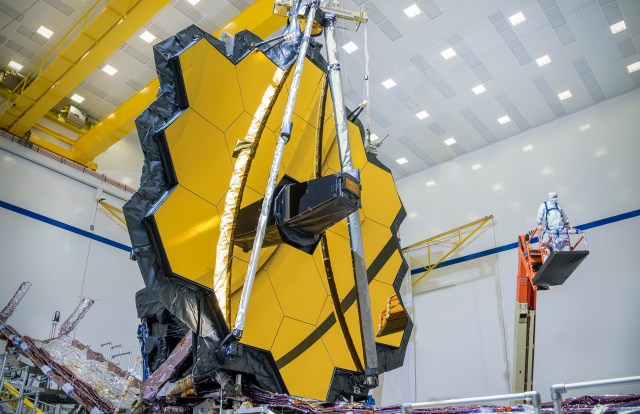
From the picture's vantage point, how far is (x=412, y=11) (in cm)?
1527

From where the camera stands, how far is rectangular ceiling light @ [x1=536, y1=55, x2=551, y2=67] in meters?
16.7

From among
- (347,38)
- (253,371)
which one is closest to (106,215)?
(347,38)

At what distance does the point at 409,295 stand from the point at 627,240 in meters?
7.79

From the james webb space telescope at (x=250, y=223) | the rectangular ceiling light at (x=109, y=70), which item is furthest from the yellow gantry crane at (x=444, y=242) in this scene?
the rectangular ceiling light at (x=109, y=70)

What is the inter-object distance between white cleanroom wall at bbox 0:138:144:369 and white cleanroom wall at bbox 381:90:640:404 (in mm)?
10516

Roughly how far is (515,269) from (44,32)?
672 inches

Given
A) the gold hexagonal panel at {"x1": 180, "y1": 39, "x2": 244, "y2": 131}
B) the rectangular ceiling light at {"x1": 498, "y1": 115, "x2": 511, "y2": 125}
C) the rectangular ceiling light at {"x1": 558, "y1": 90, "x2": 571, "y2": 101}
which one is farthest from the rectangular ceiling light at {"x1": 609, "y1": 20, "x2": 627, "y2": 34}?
the gold hexagonal panel at {"x1": 180, "y1": 39, "x2": 244, "y2": 131}

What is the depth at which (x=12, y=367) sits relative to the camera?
1198 centimetres

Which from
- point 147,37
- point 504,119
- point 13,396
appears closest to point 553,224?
point 504,119

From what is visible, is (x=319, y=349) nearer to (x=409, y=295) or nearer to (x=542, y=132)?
(x=409, y=295)

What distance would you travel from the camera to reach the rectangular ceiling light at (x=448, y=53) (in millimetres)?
16594

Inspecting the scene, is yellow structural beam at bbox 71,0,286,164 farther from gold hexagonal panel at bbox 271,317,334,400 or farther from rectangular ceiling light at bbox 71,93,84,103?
gold hexagonal panel at bbox 271,317,334,400

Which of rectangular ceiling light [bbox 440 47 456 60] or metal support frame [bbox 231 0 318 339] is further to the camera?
rectangular ceiling light [bbox 440 47 456 60]

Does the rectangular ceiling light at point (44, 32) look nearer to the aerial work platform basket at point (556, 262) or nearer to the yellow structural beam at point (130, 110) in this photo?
the yellow structural beam at point (130, 110)
